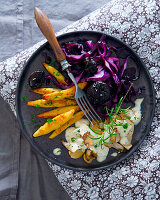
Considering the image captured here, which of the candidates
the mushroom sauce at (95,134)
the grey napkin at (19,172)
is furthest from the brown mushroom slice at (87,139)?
the grey napkin at (19,172)

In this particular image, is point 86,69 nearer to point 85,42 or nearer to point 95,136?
point 85,42

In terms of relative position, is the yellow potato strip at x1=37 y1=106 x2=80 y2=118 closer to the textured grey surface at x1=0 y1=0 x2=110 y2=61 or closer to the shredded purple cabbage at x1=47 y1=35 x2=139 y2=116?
the shredded purple cabbage at x1=47 y1=35 x2=139 y2=116

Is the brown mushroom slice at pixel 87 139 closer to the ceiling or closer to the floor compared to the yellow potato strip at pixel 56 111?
closer to the floor

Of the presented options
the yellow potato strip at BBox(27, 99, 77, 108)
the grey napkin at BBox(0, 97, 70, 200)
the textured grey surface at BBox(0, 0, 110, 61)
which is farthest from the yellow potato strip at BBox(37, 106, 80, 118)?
the textured grey surface at BBox(0, 0, 110, 61)

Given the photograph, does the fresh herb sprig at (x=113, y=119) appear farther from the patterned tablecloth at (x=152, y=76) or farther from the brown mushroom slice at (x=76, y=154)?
the patterned tablecloth at (x=152, y=76)

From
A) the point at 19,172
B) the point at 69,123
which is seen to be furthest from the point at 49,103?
the point at 19,172
